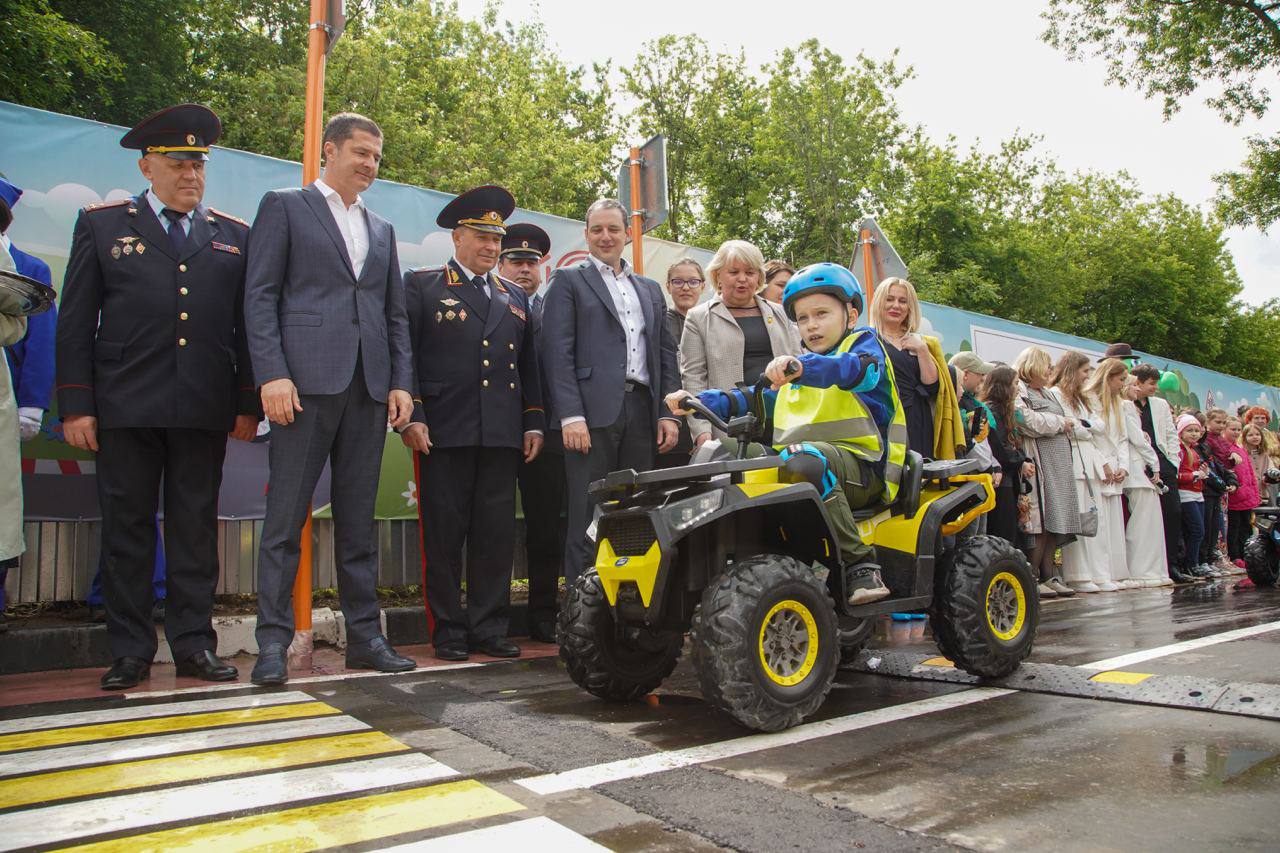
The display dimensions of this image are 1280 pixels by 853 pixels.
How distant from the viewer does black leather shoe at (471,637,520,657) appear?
5.09 meters

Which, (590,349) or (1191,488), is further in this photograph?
(1191,488)

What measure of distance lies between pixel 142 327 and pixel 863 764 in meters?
3.63

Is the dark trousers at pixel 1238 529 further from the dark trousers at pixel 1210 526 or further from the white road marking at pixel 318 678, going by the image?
the white road marking at pixel 318 678

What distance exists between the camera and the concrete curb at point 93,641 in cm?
468

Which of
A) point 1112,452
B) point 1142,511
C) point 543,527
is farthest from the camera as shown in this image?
point 1142,511

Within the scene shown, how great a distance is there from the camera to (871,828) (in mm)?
2170

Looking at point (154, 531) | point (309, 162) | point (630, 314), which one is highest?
point (309, 162)

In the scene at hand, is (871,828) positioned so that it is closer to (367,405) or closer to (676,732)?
(676,732)

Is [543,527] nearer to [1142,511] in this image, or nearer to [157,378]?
[157,378]

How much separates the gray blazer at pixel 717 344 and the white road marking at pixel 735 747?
229 centimetres

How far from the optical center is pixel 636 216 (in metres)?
7.67

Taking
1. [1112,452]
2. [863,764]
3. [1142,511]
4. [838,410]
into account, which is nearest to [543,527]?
[838,410]

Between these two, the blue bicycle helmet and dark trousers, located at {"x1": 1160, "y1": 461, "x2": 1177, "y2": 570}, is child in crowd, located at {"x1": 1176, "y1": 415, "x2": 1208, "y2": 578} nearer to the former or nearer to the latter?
dark trousers, located at {"x1": 1160, "y1": 461, "x2": 1177, "y2": 570}

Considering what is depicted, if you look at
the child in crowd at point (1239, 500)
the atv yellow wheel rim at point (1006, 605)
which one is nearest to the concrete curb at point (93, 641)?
the atv yellow wheel rim at point (1006, 605)
